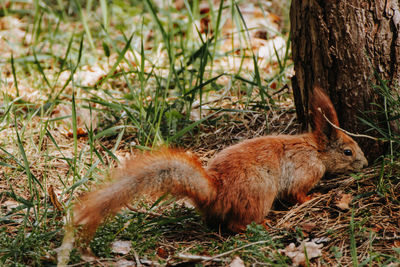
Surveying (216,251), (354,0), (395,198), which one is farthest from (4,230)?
(354,0)

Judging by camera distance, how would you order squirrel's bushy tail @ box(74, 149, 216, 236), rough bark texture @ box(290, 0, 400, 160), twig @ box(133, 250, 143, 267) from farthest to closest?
rough bark texture @ box(290, 0, 400, 160) < twig @ box(133, 250, 143, 267) < squirrel's bushy tail @ box(74, 149, 216, 236)

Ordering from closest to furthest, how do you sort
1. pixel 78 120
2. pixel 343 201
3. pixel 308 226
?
pixel 308 226
pixel 343 201
pixel 78 120

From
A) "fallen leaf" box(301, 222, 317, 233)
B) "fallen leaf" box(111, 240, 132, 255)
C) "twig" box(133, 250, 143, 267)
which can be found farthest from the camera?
"fallen leaf" box(301, 222, 317, 233)

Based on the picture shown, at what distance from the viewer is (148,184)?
226 cm

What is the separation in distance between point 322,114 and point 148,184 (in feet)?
4.16

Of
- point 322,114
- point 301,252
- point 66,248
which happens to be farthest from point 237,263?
point 322,114

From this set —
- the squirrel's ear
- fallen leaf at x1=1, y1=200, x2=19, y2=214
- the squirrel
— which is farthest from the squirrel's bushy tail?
the squirrel's ear

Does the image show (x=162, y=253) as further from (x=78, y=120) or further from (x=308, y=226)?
(x=78, y=120)

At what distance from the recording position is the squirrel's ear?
9.30ft

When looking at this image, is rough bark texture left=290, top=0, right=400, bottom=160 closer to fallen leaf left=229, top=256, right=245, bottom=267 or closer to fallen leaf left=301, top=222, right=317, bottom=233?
fallen leaf left=301, top=222, right=317, bottom=233

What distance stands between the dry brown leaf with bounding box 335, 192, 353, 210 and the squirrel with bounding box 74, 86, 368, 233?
0.71 ft

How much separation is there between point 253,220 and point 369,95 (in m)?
1.12

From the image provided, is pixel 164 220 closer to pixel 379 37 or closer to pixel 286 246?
pixel 286 246

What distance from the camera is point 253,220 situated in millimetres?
2557
